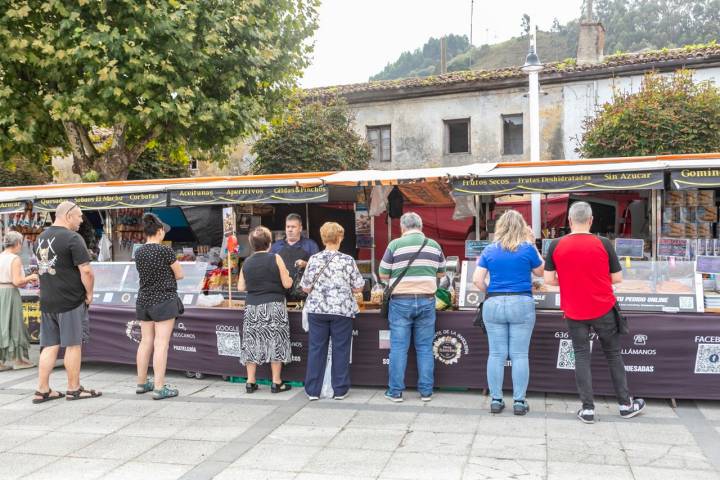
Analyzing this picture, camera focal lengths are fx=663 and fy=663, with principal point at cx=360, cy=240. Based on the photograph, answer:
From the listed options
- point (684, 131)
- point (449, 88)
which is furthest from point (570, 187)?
point (449, 88)

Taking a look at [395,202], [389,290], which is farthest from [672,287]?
[395,202]

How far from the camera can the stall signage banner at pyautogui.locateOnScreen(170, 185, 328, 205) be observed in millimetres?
7312

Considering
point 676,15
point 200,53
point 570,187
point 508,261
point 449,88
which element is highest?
point 676,15

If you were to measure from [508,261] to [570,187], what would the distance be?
1494mm

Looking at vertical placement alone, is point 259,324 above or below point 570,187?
below

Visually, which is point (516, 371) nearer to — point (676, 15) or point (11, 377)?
point (11, 377)

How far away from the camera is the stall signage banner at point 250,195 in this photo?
24.0 ft

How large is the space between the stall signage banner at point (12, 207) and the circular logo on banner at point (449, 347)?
592 cm

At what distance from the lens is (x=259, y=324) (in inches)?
248

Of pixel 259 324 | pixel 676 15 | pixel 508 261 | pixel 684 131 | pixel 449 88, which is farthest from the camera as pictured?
pixel 676 15

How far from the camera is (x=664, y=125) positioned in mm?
14078

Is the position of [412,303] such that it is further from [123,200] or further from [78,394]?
[123,200]

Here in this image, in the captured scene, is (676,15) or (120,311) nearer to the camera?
(120,311)

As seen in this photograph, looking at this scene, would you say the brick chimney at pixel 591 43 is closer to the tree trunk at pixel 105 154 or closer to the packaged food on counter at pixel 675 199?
the packaged food on counter at pixel 675 199
